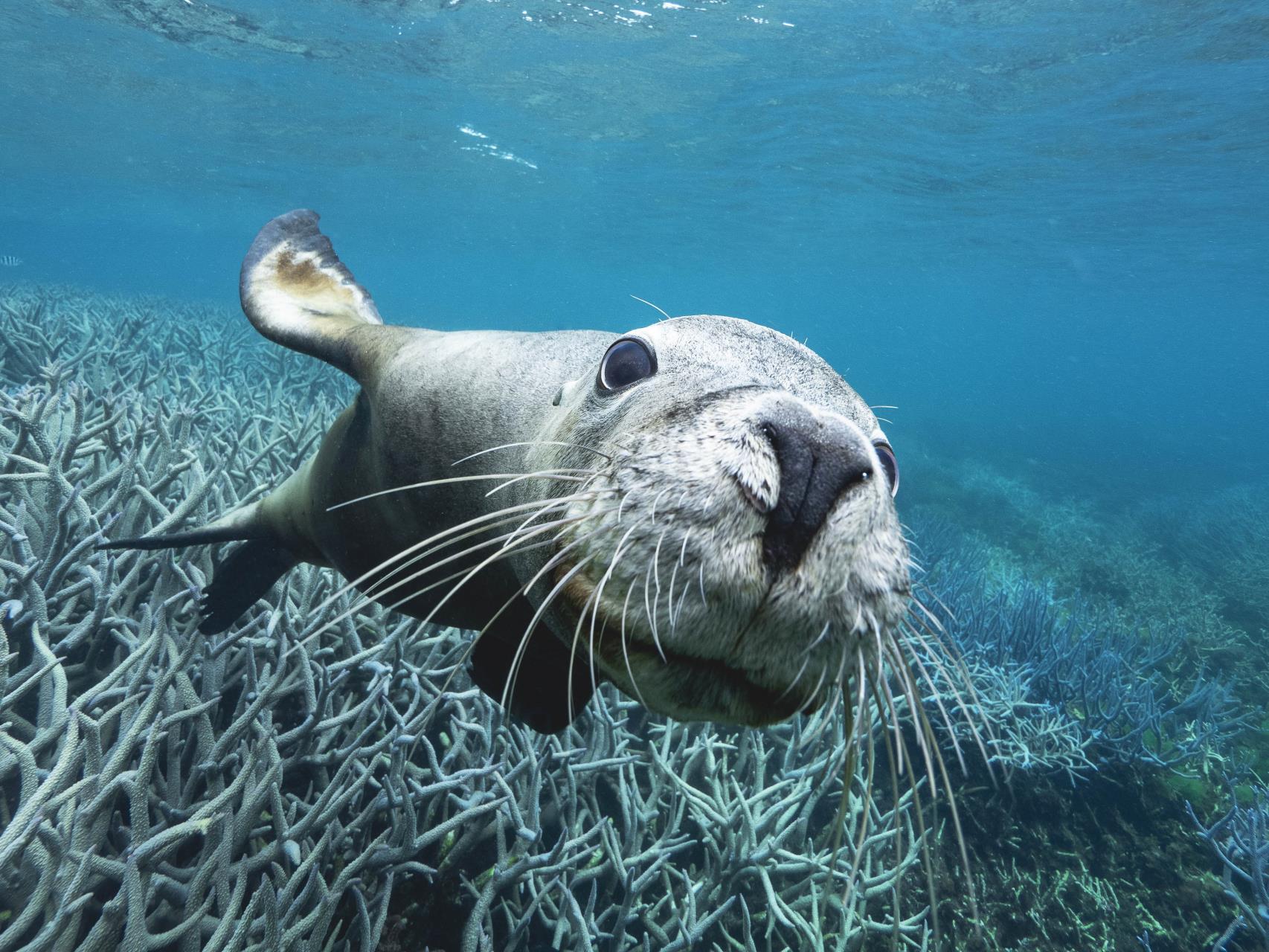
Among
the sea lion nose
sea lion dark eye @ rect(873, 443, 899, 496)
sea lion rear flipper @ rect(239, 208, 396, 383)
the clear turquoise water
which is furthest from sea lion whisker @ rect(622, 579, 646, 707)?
the clear turquoise water

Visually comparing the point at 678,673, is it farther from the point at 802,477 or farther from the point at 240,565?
the point at 240,565

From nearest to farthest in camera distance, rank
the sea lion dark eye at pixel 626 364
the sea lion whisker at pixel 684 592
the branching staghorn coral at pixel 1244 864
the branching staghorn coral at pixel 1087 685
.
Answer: the sea lion whisker at pixel 684 592 → the sea lion dark eye at pixel 626 364 → the branching staghorn coral at pixel 1244 864 → the branching staghorn coral at pixel 1087 685

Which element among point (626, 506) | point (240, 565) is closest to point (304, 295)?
point (240, 565)

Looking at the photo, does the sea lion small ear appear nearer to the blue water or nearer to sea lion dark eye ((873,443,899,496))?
sea lion dark eye ((873,443,899,496))

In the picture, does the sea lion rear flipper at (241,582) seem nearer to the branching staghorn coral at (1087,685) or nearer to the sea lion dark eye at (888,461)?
the sea lion dark eye at (888,461)

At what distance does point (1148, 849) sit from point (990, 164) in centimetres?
2260

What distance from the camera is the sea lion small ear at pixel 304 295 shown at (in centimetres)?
275

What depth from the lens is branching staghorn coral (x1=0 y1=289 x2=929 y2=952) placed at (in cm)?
205


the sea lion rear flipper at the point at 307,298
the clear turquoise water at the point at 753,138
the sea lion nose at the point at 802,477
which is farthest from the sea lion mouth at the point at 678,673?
the clear turquoise water at the point at 753,138

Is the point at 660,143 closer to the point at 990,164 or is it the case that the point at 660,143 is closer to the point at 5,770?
the point at 990,164

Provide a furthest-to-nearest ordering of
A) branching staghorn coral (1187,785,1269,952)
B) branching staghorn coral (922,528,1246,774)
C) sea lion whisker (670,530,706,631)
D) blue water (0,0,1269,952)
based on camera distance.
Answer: blue water (0,0,1269,952), branching staghorn coral (922,528,1246,774), branching staghorn coral (1187,785,1269,952), sea lion whisker (670,530,706,631)

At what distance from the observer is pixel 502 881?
259 cm

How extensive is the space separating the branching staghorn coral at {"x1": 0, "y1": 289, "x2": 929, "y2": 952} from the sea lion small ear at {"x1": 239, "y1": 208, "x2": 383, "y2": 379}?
1.18 metres

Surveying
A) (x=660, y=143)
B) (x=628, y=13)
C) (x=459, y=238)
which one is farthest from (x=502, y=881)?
(x=459, y=238)
